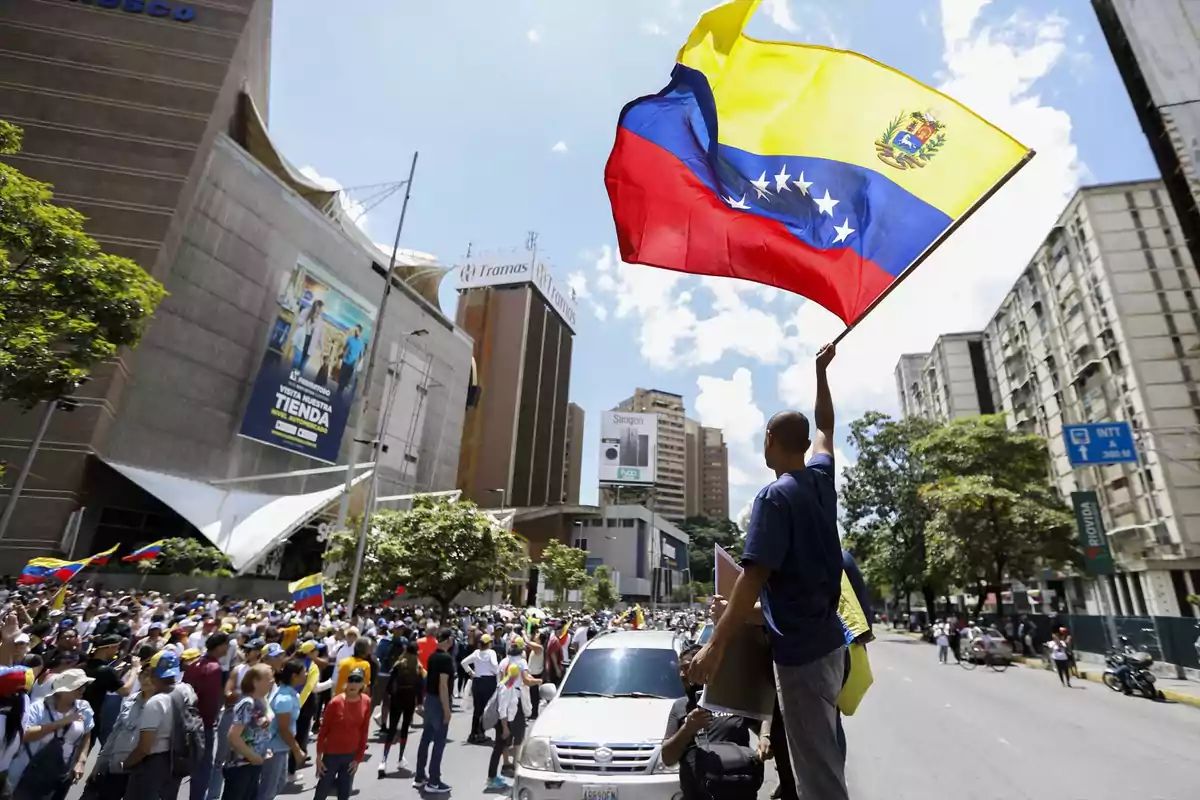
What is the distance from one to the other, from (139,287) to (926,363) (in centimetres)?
7060

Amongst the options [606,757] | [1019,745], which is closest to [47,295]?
[606,757]

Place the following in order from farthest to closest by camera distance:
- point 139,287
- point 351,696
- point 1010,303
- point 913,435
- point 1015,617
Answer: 1. point 1010,303
2. point 913,435
3. point 1015,617
4. point 139,287
5. point 351,696

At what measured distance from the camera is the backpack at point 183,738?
4734mm

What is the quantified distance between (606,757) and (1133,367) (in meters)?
39.5

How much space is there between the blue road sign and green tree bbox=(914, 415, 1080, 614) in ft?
31.0

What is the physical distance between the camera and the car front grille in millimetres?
5164

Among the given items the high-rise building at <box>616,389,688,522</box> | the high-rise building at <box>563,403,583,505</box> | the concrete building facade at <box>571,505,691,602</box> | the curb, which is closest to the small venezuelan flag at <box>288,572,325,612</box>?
the curb

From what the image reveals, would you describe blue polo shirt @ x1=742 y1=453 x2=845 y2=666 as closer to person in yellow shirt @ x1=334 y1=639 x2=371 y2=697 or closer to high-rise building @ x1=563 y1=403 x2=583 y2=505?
person in yellow shirt @ x1=334 y1=639 x2=371 y2=697

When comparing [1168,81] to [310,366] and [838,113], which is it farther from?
[310,366]

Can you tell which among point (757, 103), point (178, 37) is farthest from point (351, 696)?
point (178, 37)

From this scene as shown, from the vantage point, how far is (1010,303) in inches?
1886

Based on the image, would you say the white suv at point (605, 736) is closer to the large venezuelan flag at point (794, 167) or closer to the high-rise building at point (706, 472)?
the large venezuelan flag at point (794, 167)

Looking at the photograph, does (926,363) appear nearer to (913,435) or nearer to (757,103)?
(913,435)

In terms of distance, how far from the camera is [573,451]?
369ft
